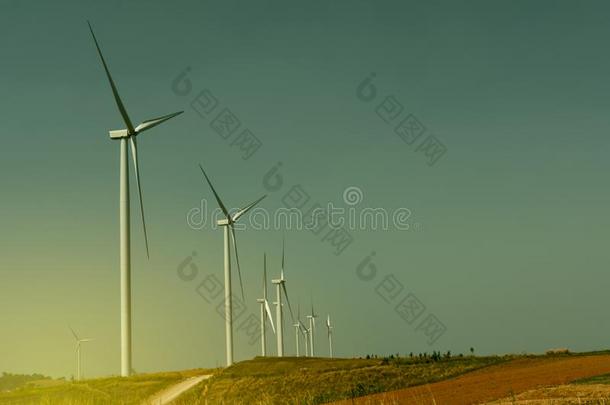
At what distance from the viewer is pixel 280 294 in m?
118

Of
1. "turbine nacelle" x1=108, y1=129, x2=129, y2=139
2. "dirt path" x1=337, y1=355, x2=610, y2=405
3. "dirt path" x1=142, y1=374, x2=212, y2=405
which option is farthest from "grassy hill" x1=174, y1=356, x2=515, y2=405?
"turbine nacelle" x1=108, y1=129, x2=129, y2=139

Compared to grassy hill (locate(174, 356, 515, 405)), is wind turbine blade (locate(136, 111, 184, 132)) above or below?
above

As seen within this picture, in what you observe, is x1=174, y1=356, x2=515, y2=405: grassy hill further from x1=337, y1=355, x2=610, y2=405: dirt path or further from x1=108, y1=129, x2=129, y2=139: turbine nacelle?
x1=108, y1=129, x2=129, y2=139: turbine nacelle

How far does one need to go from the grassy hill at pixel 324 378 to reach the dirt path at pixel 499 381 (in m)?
3.14

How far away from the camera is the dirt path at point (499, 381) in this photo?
4038cm

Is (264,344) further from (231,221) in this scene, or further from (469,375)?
(469,375)

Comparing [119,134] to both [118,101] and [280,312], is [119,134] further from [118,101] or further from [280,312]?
[280,312]

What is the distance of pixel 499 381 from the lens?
47.0 m

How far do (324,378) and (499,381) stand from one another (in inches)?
562

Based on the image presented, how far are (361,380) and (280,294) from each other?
6288cm

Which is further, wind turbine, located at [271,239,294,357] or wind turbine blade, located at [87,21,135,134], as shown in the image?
wind turbine, located at [271,239,294,357]

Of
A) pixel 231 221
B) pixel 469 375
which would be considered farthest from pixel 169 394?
pixel 231 221

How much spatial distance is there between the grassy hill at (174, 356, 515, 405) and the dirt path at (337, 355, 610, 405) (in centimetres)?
314

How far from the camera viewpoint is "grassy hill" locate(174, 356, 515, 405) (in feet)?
170
